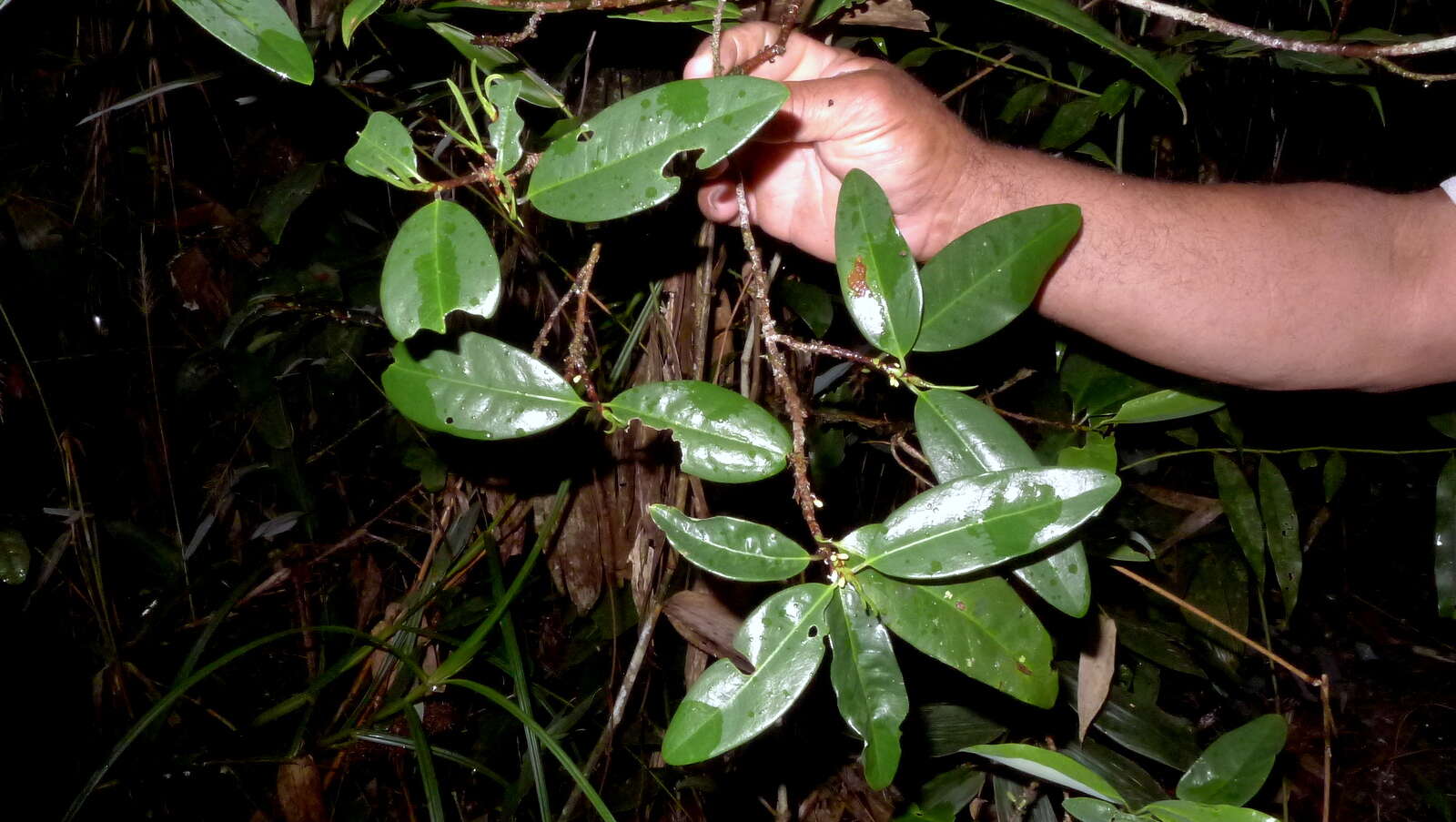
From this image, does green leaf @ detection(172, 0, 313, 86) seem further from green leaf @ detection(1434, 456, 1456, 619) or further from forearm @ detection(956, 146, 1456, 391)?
green leaf @ detection(1434, 456, 1456, 619)

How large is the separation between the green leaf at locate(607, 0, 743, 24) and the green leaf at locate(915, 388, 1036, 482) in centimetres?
35

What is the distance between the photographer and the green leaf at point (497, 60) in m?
0.65

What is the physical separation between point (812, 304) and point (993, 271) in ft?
1.61

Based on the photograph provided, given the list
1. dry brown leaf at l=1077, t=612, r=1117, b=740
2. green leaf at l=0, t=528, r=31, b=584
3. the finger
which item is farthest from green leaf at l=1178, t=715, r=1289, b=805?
green leaf at l=0, t=528, r=31, b=584

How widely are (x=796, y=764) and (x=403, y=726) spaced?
26.6 inches

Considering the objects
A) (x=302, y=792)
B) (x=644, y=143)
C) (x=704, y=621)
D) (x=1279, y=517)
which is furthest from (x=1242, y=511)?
(x=302, y=792)

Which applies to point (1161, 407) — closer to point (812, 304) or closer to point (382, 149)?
point (812, 304)

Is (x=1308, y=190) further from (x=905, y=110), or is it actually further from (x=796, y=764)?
(x=796, y=764)

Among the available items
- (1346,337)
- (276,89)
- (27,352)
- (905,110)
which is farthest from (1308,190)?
(27,352)

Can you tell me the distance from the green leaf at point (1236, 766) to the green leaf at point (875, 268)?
1.65 feet

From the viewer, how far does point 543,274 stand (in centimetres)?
100

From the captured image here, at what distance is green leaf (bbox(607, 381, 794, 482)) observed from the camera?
513 mm

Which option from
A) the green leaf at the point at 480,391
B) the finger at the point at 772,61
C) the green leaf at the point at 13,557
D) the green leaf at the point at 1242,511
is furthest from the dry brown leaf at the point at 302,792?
the green leaf at the point at 1242,511

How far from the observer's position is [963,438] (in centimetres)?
54
